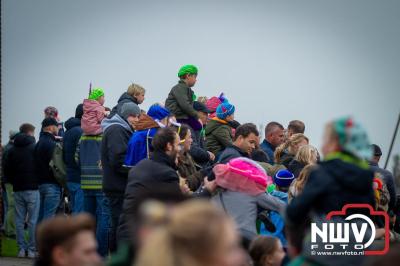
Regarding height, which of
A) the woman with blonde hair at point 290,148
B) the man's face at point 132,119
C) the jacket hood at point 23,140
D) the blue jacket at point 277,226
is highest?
the man's face at point 132,119

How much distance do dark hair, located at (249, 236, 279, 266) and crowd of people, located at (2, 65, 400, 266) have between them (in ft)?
0.04

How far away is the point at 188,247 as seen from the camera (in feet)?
13.9

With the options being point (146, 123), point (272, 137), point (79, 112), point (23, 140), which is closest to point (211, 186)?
point (146, 123)

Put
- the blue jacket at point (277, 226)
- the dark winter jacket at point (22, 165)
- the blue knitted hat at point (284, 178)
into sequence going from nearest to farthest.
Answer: the blue jacket at point (277, 226) → the blue knitted hat at point (284, 178) → the dark winter jacket at point (22, 165)

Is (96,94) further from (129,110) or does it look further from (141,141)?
(141,141)

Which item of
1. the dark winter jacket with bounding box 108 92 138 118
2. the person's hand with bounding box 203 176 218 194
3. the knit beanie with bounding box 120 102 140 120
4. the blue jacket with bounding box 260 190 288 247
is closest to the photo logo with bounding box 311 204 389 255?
the person's hand with bounding box 203 176 218 194

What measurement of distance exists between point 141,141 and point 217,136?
10.0 feet

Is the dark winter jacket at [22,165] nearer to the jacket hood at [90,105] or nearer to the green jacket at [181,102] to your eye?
the jacket hood at [90,105]

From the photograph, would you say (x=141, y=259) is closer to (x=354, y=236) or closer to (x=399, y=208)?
(x=354, y=236)

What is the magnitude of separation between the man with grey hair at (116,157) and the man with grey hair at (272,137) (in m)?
2.85

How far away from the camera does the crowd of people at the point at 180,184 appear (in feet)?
15.0

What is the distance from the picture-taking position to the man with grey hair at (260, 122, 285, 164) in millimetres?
15078

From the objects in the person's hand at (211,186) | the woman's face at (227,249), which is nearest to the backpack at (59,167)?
the person's hand at (211,186)

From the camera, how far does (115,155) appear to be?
12320 mm
